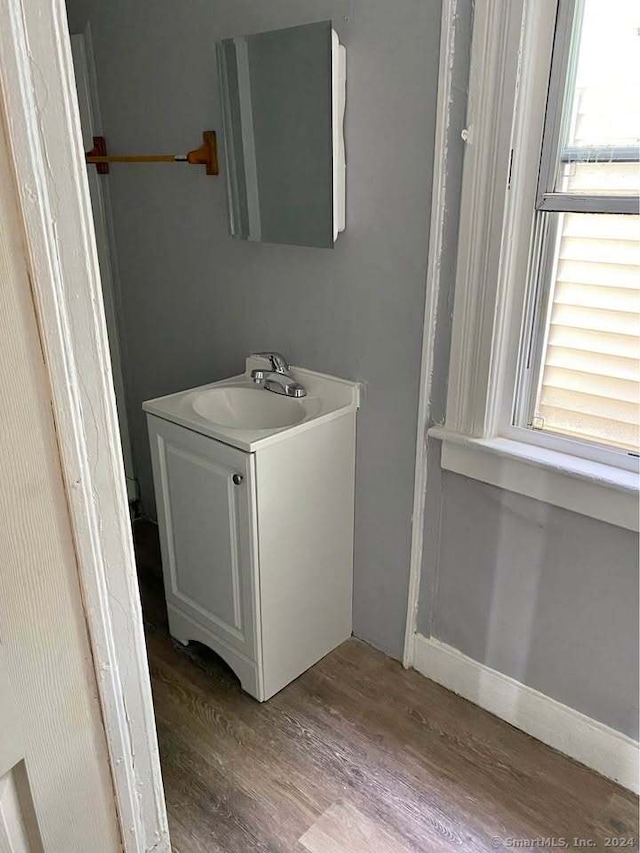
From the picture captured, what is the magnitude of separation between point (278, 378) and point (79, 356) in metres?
1.09

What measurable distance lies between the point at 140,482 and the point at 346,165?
5.47 feet

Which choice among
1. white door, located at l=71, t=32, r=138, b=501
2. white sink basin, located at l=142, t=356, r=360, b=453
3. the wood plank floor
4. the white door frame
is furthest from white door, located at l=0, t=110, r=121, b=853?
white door, located at l=71, t=32, r=138, b=501

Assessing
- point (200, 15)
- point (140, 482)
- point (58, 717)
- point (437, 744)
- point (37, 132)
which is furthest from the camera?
point (140, 482)

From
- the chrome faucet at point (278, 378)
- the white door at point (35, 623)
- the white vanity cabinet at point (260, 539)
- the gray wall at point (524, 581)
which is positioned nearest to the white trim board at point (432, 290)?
the gray wall at point (524, 581)

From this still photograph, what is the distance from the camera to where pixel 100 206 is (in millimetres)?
2457

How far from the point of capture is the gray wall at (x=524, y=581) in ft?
4.90

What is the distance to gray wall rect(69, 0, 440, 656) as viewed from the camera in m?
1.56

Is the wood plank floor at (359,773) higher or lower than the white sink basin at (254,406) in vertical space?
lower

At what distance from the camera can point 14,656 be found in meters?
0.80

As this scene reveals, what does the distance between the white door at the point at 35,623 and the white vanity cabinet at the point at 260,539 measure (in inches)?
30.5

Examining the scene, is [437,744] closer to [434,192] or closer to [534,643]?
[534,643]

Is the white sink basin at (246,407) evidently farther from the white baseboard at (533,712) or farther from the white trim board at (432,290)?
the white baseboard at (533,712)

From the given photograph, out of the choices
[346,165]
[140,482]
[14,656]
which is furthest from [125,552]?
[140,482]

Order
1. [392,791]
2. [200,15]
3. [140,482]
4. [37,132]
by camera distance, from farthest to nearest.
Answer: [140,482] < [200,15] < [392,791] < [37,132]
